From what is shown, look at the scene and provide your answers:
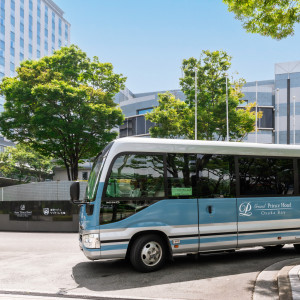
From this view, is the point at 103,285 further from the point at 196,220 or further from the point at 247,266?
the point at 247,266

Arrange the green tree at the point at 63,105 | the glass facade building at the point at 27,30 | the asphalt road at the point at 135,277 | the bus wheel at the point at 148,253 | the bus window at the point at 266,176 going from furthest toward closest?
1. the glass facade building at the point at 27,30
2. the green tree at the point at 63,105
3. the bus window at the point at 266,176
4. the bus wheel at the point at 148,253
5. the asphalt road at the point at 135,277

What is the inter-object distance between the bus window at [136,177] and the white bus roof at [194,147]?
0.18m

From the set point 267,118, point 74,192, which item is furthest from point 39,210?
point 267,118

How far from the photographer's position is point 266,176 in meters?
8.90

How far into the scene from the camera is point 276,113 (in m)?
44.0

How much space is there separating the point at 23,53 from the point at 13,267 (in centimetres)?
7976

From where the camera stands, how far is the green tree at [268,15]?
9305 millimetres

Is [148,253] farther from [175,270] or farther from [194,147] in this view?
[194,147]

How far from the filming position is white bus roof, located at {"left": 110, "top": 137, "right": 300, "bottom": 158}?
7.72 meters

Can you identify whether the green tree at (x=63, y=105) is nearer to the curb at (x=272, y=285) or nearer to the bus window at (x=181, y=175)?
the bus window at (x=181, y=175)

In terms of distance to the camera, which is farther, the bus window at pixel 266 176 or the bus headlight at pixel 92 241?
the bus window at pixel 266 176

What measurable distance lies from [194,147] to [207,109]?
2114 cm

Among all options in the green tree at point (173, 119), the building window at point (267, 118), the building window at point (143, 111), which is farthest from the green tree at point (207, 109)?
the building window at point (143, 111)

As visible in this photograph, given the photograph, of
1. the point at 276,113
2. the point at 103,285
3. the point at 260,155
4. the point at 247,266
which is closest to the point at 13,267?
the point at 103,285
